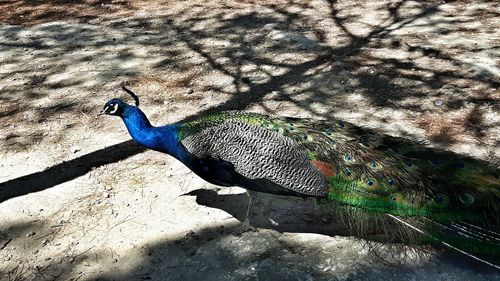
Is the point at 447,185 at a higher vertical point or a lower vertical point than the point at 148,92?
higher

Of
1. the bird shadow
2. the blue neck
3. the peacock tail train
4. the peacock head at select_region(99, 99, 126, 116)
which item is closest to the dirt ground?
the bird shadow

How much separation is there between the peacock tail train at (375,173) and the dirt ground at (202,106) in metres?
0.30

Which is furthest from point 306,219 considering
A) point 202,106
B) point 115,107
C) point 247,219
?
point 202,106

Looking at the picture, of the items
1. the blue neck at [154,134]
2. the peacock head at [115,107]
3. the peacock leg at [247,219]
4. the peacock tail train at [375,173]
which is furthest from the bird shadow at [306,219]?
the peacock head at [115,107]

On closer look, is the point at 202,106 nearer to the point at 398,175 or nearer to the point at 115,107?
the point at 115,107

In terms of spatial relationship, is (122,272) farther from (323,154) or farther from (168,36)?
(168,36)

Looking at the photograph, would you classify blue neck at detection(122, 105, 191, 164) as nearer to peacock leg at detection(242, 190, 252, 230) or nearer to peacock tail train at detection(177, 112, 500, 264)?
peacock tail train at detection(177, 112, 500, 264)

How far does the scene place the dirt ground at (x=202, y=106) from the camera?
3297 millimetres

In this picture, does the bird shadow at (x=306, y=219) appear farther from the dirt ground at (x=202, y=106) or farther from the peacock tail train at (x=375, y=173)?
the peacock tail train at (x=375, y=173)

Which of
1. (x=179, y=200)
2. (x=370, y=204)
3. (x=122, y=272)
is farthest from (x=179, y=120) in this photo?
(x=370, y=204)

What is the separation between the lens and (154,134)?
11.3ft

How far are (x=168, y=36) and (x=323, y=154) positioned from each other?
12.4ft

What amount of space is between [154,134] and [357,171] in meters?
1.23

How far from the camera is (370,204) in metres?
2.95
